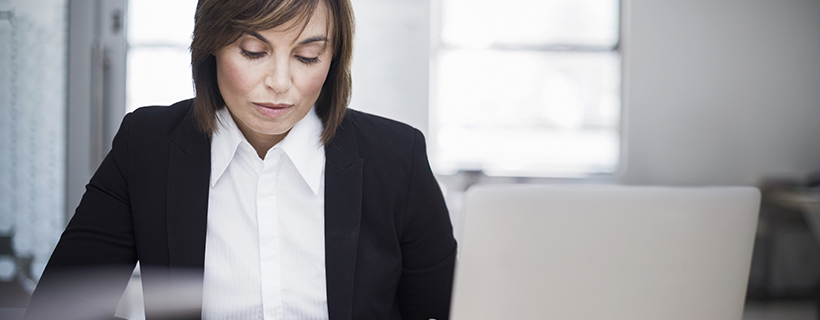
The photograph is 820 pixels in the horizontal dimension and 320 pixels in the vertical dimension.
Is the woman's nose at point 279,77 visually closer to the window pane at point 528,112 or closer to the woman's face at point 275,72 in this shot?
the woman's face at point 275,72

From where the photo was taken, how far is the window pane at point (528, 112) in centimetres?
299

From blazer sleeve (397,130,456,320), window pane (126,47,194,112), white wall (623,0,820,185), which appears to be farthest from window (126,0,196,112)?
white wall (623,0,820,185)

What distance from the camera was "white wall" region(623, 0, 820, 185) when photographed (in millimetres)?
2963

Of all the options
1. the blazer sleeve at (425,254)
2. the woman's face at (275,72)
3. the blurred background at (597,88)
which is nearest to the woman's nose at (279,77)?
the woman's face at (275,72)

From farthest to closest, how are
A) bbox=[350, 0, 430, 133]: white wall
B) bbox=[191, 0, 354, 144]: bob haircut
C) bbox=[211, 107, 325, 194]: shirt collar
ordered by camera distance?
bbox=[350, 0, 430, 133]: white wall < bbox=[211, 107, 325, 194]: shirt collar < bbox=[191, 0, 354, 144]: bob haircut

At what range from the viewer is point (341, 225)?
77 cm

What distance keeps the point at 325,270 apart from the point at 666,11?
3.02m

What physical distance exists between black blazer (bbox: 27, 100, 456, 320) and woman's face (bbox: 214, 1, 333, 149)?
102 mm

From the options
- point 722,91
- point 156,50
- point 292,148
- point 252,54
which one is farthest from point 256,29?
point 722,91

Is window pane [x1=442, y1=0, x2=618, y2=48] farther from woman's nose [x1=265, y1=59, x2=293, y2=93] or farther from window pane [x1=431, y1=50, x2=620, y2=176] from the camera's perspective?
woman's nose [x1=265, y1=59, x2=293, y2=93]

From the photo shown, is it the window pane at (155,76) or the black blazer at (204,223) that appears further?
the window pane at (155,76)

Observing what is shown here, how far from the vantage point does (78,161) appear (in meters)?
2.61

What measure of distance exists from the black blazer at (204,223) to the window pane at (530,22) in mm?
2298

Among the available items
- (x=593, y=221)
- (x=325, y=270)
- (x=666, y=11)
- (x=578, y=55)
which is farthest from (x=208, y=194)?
(x=666, y=11)
